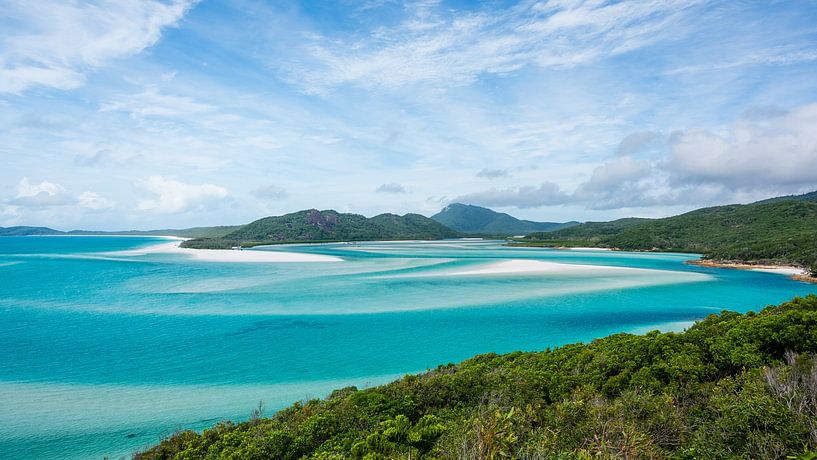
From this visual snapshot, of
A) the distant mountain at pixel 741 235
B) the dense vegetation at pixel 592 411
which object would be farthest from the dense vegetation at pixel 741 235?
the dense vegetation at pixel 592 411

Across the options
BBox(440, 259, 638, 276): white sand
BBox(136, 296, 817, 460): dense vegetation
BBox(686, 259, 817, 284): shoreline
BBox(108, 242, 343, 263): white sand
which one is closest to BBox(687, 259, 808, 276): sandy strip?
BBox(686, 259, 817, 284): shoreline

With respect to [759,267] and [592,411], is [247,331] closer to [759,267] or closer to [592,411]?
[592,411]

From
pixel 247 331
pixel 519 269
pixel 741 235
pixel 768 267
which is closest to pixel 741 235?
pixel 741 235

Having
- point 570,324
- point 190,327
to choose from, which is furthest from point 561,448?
point 190,327

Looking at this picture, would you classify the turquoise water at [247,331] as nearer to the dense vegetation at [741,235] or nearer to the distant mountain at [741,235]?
the distant mountain at [741,235]

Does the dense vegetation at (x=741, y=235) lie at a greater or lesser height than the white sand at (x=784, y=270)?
greater

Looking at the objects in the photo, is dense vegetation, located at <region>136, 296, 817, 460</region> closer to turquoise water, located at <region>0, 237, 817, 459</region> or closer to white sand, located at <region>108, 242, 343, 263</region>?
turquoise water, located at <region>0, 237, 817, 459</region>

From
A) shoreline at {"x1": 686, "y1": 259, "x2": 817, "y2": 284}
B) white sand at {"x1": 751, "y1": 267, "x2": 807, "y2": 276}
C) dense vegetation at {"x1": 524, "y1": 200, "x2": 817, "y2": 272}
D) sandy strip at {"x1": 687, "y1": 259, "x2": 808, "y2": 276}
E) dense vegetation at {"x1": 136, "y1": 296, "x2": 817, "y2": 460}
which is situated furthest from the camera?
dense vegetation at {"x1": 524, "y1": 200, "x2": 817, "y2": 272}
